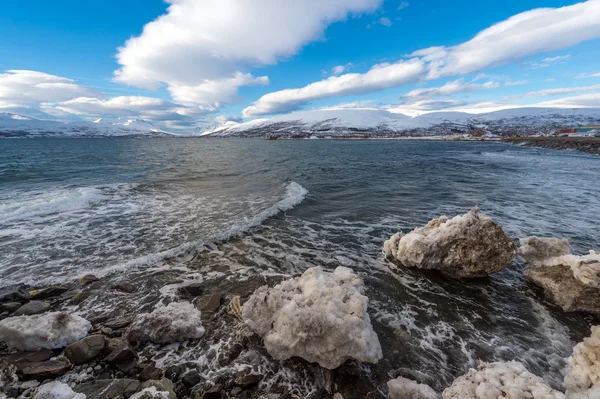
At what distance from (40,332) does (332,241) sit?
33.7ft

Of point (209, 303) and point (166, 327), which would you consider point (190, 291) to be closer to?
point (209, 303)

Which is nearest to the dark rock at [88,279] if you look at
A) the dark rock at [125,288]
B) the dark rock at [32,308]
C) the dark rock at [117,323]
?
the dark rock at [125,288]

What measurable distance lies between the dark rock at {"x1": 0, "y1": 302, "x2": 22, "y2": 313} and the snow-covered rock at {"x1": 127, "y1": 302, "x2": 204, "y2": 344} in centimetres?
378

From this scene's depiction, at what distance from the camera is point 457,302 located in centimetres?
841

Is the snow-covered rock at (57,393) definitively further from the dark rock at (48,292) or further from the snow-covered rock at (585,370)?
the snow-covered rock at (585,370)

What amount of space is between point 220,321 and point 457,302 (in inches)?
282

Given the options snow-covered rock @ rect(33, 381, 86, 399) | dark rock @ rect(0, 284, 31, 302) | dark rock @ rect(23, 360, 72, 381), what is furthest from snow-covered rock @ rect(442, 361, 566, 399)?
dark rock @ rect(0, 284, 31, 302)

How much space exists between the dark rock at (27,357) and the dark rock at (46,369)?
13cm

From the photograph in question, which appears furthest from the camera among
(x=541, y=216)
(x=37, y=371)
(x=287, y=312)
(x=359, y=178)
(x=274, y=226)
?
(x=359, y=178)

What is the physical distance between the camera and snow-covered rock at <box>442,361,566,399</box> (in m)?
3.97

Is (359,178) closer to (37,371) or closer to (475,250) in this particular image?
(475,250)

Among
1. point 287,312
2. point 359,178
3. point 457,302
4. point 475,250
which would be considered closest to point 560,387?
point 457,302

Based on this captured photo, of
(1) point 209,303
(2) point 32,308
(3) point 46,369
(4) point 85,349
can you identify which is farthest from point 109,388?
(2) point 32,308

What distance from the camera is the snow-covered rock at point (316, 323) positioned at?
220 inches
